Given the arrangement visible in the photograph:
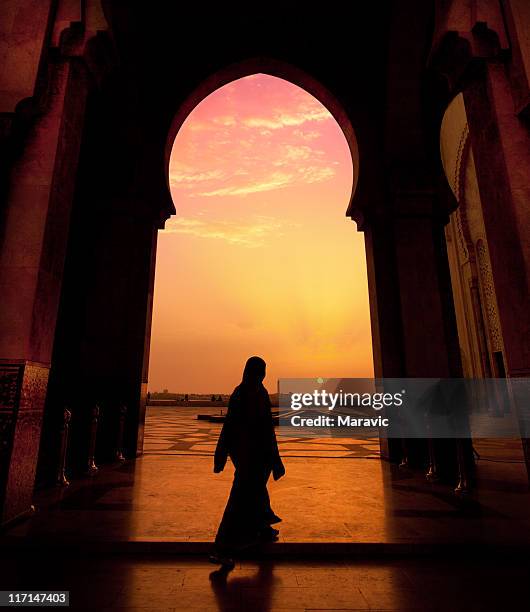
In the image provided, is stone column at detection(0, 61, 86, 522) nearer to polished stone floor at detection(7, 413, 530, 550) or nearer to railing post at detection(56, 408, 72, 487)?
polished stone floor at detection(7, 413, 530, 550)

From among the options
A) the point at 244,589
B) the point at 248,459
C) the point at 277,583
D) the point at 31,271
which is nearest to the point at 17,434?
the point at 31,271

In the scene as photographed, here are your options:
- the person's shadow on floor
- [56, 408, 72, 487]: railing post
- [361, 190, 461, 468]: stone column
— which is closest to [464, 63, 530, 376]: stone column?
the person's shadow on floor

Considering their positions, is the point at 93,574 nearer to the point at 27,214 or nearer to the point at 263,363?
the point at 263,363

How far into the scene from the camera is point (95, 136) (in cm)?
562

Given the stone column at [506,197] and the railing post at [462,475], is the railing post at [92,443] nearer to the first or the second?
the railing post at [462,475]

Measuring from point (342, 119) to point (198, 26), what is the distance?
3.37 meters

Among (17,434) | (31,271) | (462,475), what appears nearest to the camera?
(17,434)

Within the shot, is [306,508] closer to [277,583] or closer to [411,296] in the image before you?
[277,583]

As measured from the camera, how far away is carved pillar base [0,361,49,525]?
270 centimetres

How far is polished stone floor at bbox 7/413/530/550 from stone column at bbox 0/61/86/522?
1.94 feet

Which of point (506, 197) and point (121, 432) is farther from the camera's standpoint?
point (121, 432)

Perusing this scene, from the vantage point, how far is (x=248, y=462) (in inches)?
99.0

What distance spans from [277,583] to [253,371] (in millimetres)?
1253

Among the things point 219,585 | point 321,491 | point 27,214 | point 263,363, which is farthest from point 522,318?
point 27,214
